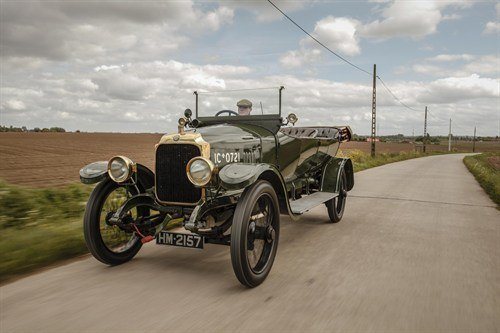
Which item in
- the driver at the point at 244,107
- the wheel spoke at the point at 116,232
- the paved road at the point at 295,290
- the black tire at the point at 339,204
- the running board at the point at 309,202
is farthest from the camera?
the black tire at the point at 339,204

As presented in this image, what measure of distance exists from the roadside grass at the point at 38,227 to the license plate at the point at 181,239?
127 centimetres

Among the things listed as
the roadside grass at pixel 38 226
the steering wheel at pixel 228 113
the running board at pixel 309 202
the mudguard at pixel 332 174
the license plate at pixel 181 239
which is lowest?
the roadside grass at pixel 38 226

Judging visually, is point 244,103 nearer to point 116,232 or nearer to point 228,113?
point 228,113

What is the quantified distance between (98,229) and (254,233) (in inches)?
62.1

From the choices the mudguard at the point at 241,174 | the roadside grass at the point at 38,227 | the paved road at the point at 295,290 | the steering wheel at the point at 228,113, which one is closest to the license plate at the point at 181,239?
the paved road at the point at 295,290

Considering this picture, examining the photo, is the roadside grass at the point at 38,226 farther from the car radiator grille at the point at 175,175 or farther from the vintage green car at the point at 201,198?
the car radiator grille at the point at 175,175

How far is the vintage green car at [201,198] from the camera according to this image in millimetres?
3404

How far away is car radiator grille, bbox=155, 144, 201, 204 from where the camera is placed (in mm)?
3791

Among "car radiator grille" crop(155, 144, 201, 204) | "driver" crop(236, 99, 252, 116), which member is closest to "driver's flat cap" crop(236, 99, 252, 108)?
"driver" crop(236, 99, 252, 116)

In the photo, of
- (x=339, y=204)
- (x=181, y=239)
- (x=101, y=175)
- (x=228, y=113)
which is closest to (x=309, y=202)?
(x=339, y=204)

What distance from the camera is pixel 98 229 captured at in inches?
150

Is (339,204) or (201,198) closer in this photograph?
(201,198)

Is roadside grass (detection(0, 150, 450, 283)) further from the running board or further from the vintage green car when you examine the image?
the running board

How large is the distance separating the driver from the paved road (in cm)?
177
